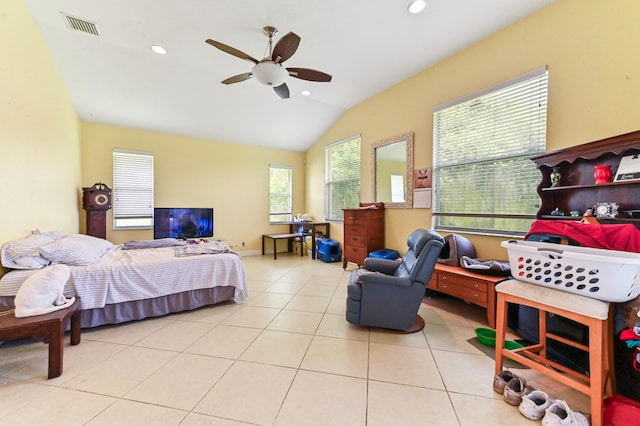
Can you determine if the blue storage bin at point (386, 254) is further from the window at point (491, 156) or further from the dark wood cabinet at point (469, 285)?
the dark wood cabinet at point (469, 285)

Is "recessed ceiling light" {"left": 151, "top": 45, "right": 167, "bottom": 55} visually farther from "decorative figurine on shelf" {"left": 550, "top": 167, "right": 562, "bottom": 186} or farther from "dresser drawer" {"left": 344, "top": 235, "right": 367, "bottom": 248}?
"decorative figurine on shelf" {"left": 550, "top": 167, "right": 562, "bottom": 186}

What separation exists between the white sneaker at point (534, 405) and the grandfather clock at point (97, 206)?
19.0ft

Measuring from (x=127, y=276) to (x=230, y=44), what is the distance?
292 centimetres

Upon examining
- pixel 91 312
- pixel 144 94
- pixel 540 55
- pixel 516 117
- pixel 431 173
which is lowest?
pixel 91 312

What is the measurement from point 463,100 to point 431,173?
1003 mm

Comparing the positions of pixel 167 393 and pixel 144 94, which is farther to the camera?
pixel 144 94

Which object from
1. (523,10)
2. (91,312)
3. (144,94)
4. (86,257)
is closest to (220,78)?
(144,94)

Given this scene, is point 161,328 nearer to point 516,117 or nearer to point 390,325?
point 390,325

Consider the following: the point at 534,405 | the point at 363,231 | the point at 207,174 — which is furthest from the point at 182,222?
the point at 534,405

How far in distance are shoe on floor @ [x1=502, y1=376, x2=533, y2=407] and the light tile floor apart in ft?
0.13

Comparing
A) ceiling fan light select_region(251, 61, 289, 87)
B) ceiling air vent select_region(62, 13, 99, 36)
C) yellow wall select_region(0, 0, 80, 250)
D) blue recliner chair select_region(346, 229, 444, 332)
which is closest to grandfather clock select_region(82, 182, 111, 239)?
yellow wall select_region(0, 0, 80, 250)

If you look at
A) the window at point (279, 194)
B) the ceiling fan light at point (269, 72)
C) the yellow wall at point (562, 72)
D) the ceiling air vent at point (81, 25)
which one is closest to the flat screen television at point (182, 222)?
the window at point (279, 194)

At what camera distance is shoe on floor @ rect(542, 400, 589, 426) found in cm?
131

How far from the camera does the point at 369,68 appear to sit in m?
3.72
